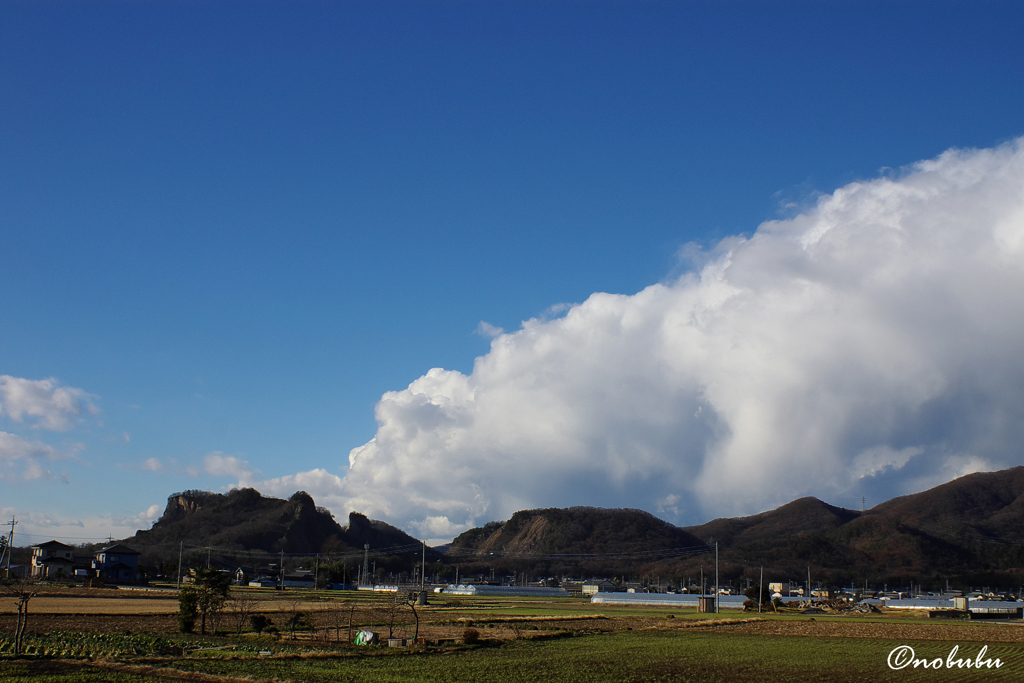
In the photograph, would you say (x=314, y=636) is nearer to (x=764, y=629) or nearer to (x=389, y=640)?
(x=389, y=640)

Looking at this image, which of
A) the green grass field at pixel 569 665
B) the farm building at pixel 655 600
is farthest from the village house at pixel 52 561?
the green grass field at pixel 569 665

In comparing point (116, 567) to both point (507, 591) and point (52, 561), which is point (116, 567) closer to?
point (52, 561)

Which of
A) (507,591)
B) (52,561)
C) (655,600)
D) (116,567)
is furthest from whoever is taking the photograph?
(507,591)

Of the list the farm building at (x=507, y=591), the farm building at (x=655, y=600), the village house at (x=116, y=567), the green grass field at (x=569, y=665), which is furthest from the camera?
the farm building at (x=507, y=591)

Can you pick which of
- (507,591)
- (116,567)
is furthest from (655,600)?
(116,567)

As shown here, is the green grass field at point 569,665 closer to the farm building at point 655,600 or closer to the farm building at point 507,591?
the farm building at point 655,600

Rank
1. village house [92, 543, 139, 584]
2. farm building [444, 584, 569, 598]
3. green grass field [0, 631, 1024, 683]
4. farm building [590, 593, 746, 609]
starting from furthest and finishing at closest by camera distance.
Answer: farm building [444, 584, 569, 598] < village house [92, 543, 139, 584] < farm building [590, 593, 746, 609] < green grass field [0, 631, 1024, 683]

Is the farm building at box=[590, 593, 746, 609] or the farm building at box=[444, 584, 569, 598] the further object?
the farm building at box=[444, 584, 569, 598]

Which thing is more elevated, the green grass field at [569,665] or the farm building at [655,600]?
the green grass field at [569,665]

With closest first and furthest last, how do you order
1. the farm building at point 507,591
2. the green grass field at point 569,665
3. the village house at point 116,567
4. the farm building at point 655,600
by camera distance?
1. the green grass field at point 569,665
2. the farm building at point 655,600
3. the village house at point 116,567
4. the farm building at point 507,591

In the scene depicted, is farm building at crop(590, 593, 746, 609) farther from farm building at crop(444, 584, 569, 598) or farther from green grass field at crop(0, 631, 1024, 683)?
green grass field at crop(0, 631, 1024, 683)

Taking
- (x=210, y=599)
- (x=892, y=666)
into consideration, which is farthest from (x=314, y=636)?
(x=892, y=666)

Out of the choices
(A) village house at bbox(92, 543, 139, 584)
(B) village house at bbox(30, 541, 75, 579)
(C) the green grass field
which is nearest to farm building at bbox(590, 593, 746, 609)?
(C) the green grass field

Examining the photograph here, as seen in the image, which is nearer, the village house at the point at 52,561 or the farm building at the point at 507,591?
the village house at the point at 52,561
